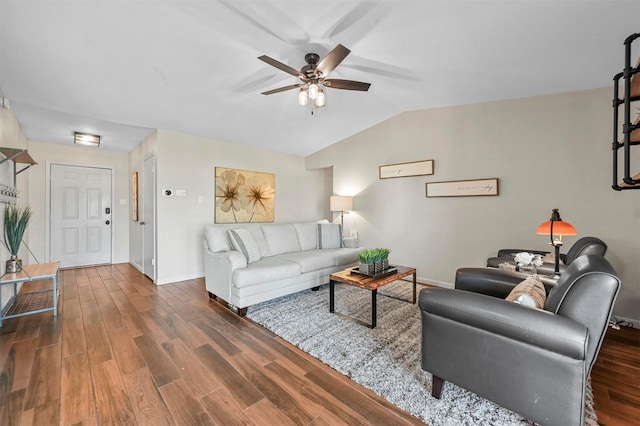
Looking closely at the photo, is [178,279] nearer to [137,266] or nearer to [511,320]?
[137,266]

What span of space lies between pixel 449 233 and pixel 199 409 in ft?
11.7

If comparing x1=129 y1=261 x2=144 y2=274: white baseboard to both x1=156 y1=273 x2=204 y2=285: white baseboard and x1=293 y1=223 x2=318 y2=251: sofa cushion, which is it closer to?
x1=156 y1=273 x2=204 y2=285: white baseboard

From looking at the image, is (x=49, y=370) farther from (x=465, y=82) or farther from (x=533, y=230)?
(x=533, y=230)

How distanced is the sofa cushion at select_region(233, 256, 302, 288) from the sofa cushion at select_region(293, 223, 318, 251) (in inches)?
31.5

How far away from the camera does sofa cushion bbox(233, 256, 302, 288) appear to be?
2.80m

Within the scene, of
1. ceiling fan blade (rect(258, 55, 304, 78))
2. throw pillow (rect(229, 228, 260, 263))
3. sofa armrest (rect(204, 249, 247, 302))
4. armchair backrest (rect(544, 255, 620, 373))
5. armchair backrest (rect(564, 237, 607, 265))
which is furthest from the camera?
throw pillow (rect(229, 228, 260, 263))

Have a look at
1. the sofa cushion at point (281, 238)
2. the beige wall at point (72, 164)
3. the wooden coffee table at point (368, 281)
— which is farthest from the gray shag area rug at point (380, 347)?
the beige wall at point (72, 164)

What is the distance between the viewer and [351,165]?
5.04 meters

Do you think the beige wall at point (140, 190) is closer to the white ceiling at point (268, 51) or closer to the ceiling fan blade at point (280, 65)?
the white ceiling at point (268, 51)

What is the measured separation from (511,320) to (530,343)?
12cm

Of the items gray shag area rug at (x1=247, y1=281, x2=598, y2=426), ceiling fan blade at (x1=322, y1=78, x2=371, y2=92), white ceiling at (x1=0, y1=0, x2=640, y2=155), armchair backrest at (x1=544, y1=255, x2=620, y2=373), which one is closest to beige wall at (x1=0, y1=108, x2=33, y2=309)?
white ceiling at (x1=0, y1=0, x2=640, y2=155)

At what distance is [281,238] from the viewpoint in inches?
157

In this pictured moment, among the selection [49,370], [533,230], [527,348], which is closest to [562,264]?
[533,230]

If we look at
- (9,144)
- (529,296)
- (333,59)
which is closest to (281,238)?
(333,59)
